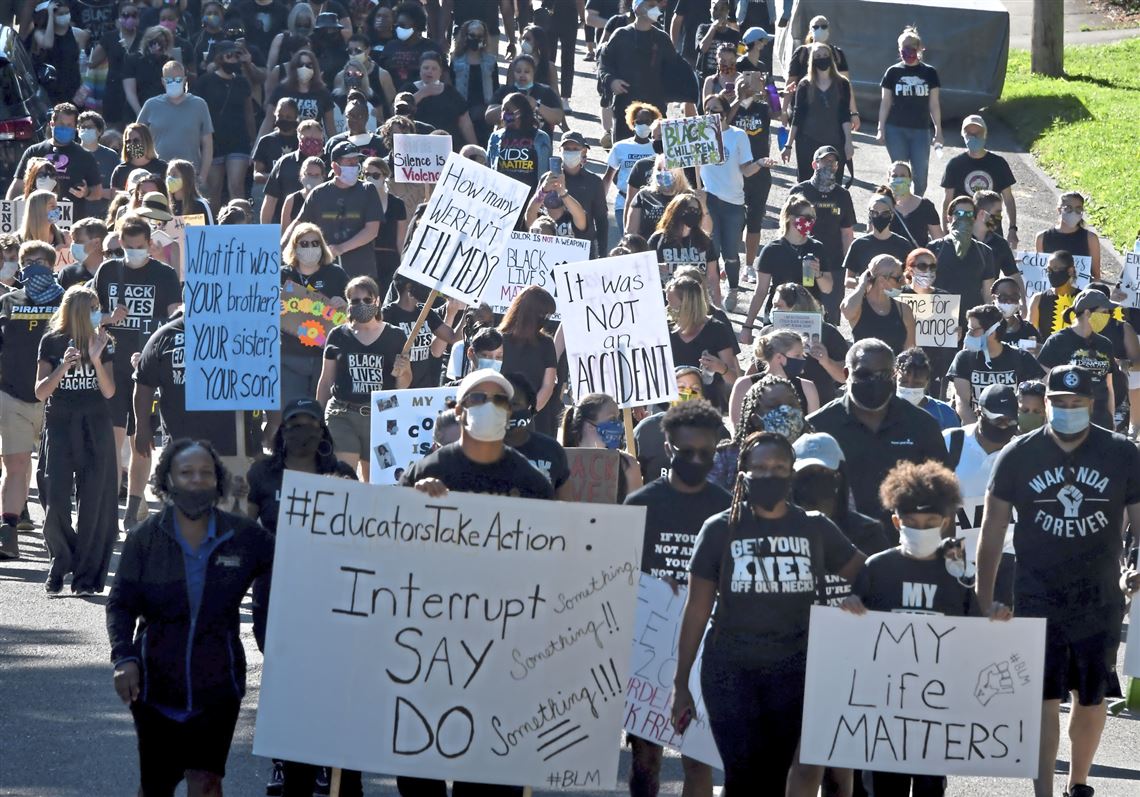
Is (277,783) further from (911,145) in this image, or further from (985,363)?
(911,145)

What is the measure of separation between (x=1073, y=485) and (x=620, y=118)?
1384 cm

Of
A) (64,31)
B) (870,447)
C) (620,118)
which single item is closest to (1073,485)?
(870,447)

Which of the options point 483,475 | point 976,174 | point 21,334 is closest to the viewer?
point 483,475

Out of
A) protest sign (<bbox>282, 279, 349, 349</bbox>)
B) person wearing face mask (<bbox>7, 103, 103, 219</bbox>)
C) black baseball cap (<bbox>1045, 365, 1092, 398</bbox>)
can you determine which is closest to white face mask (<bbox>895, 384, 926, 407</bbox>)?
black baseball cap (<bbox>1045, 365, 1092, 398</bbox>)

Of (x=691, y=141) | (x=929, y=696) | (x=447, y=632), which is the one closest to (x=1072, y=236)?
(x=691, y=141)

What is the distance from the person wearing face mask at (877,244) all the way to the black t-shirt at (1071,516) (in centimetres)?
684

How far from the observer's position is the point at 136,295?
1284 cm

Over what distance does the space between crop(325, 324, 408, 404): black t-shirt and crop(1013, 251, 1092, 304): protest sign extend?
5.88 metres

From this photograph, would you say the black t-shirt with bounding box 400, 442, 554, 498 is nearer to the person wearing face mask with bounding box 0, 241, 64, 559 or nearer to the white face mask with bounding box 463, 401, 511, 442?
the white face mask with bounding box 463, 401, 511, 442

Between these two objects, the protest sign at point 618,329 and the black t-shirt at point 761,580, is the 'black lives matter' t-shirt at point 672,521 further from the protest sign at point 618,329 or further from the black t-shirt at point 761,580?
the protest sign at point 618,329

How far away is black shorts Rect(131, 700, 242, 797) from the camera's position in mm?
7340

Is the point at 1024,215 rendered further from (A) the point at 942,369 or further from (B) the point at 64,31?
(B) the point at 64,31

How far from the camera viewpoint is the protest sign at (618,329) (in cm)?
1123

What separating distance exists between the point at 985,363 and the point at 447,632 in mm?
6383
